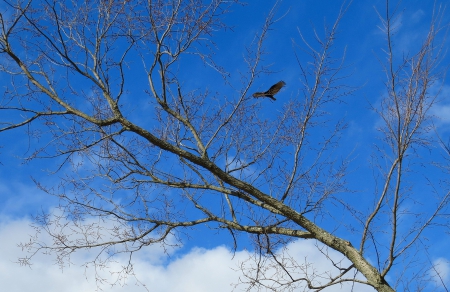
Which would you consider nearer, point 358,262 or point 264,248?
point 358,262

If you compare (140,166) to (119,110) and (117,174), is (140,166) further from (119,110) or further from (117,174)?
(119,110)

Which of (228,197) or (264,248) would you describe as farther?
(228,197)

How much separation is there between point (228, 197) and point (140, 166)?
4.62 ft

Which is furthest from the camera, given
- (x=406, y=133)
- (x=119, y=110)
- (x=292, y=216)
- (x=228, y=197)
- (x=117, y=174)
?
(x=228, y=197)

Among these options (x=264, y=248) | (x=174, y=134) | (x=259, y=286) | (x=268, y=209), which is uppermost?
(x=174, y=134)

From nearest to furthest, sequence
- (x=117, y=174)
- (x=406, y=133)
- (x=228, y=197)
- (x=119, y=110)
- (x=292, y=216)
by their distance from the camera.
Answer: (x=406, y=133)
(x=119, y=110)
(x=292, y=216)
(x=117, y=174)
(x=228, y=197)

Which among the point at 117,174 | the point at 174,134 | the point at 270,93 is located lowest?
the point at 117,174

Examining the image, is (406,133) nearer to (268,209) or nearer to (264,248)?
(268,209)

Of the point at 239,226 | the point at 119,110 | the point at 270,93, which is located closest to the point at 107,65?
the point at 119,110

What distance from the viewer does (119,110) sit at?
5.44 metres

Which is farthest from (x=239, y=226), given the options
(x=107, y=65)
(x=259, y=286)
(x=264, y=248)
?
(x=107, y=65)

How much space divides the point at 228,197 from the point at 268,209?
33.1 inches

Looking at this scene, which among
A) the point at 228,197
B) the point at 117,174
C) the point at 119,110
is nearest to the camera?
the point at 119,110

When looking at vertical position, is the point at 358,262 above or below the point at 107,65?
below
